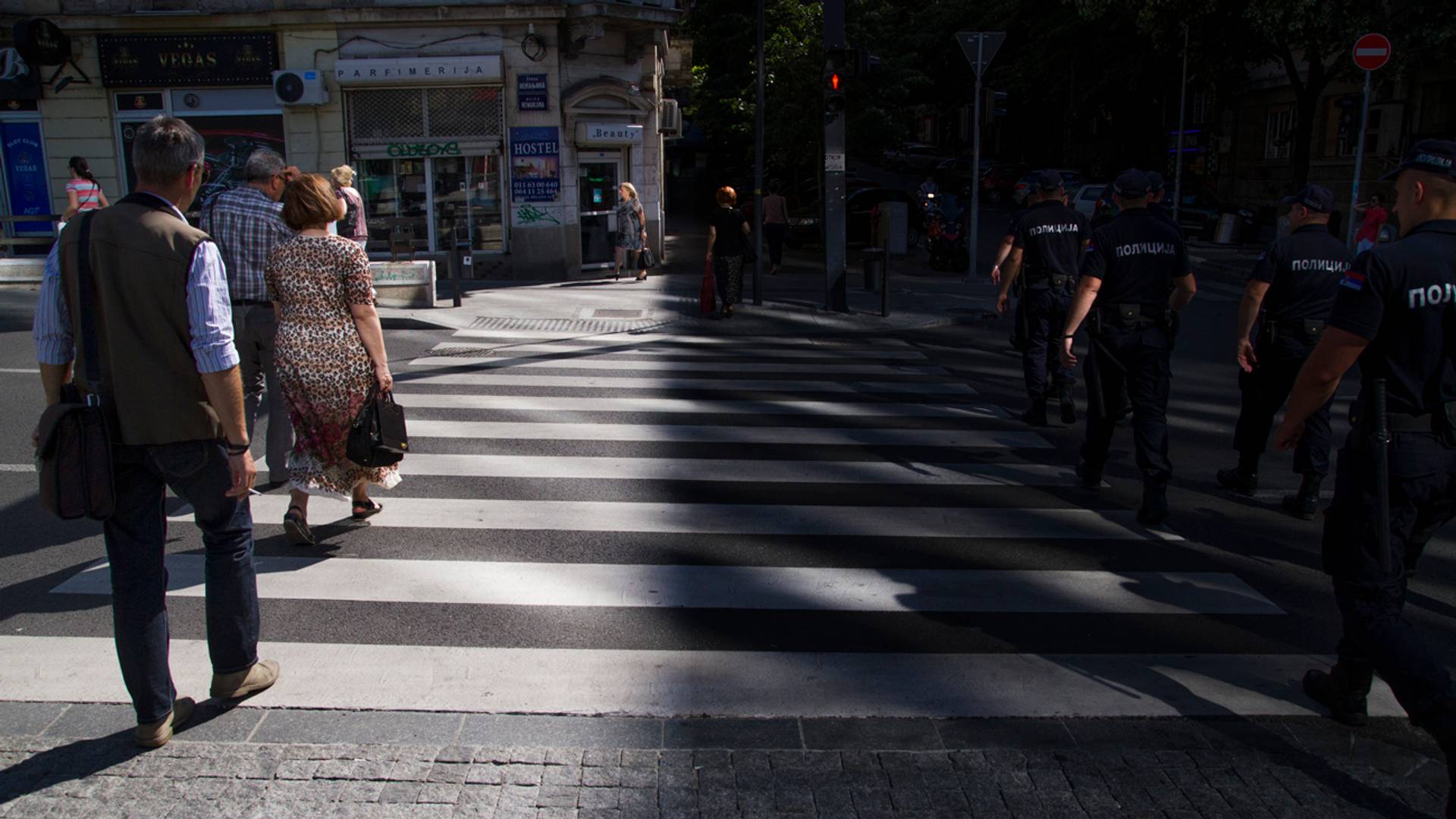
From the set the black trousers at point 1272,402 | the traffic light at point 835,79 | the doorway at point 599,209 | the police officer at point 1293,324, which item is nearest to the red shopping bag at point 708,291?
the traffic light at point 835,79

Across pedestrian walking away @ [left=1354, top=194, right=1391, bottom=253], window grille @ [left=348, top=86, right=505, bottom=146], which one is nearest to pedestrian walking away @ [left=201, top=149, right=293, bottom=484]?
window grille @ [left=348, top=86, right=505, bottom=146]

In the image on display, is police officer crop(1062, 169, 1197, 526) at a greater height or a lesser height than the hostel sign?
lesser

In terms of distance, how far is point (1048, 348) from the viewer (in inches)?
356

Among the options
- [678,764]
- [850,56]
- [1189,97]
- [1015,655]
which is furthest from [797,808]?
[1189,97]

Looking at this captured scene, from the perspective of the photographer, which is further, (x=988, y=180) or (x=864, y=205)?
(x=988, y=180)

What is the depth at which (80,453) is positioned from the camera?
3.50 meters

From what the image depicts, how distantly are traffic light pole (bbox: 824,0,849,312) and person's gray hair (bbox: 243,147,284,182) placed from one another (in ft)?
33.7

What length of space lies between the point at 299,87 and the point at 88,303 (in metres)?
17.2

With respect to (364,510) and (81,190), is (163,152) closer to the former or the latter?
(364,510)

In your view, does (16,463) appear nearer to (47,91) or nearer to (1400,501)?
(1400,501)

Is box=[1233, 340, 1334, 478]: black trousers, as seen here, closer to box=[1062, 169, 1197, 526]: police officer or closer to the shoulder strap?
box=[1062, 169, 1197, 526]: police officer

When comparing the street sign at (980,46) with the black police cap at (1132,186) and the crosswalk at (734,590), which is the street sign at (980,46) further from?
the black police cap at (1132,186)

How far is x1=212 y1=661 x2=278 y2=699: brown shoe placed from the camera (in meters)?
4.00

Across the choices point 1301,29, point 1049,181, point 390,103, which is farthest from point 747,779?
point 1301,29
